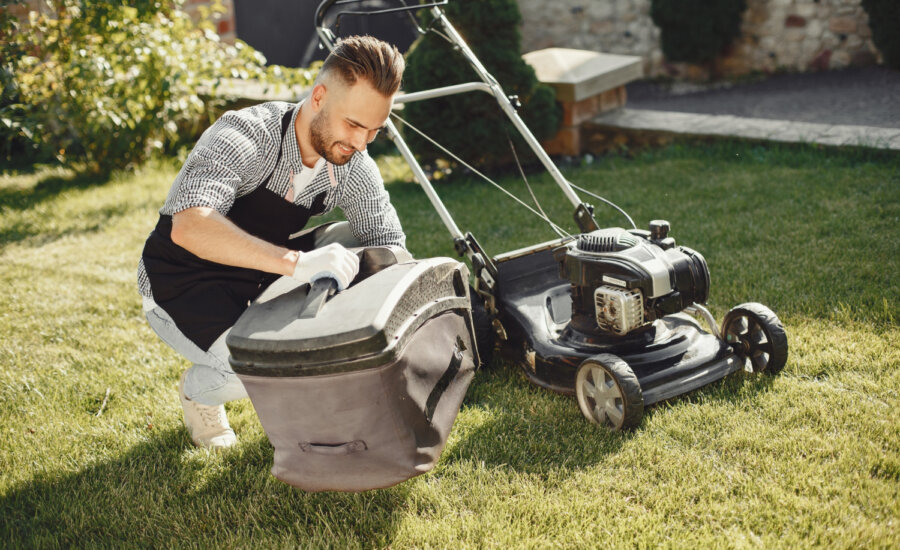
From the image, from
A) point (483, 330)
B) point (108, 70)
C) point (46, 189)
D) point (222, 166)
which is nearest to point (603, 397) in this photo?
point (483, 330)

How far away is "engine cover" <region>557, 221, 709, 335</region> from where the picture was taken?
2.41 metres

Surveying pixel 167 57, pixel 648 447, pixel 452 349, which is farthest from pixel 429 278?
pixel 167 57

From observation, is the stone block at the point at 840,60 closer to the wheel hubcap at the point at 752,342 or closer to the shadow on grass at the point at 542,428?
the wheel hubcap at the point at 752,342

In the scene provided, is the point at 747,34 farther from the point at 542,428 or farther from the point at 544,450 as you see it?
the point at 544,450

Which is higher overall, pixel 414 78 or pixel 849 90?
pixel 414 78

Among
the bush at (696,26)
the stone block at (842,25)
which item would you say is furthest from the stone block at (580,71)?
the stone block at (842,25)

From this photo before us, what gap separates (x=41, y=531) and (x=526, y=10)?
7635 mm

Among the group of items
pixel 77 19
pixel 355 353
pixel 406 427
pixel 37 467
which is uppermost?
pixel 77 19

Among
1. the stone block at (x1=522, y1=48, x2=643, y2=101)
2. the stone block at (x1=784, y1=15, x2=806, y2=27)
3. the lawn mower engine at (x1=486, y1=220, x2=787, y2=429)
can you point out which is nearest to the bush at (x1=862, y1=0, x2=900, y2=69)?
the stone block at (x1=784, y1=15, x2=806, y2=27)

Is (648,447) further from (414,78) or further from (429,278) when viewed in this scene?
(414,78)

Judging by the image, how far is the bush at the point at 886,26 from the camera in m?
6.34

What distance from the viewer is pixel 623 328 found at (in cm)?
244

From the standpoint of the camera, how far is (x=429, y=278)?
208 cm

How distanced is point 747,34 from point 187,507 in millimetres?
6931
